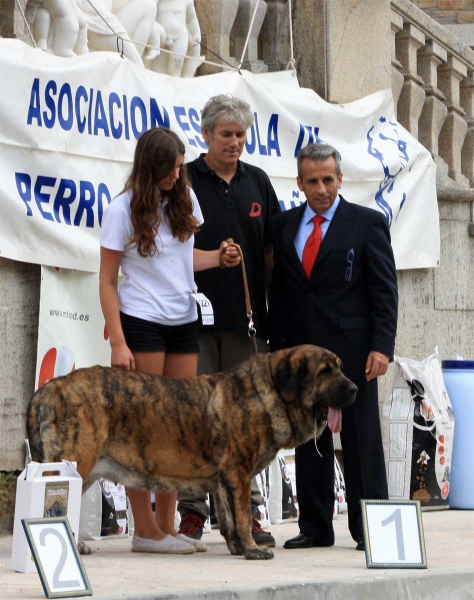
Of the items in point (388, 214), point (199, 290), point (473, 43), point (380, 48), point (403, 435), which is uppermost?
point (473, 43)

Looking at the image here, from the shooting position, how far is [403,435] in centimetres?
825

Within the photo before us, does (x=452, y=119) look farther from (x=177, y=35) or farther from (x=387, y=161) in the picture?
(x=177, y=35)

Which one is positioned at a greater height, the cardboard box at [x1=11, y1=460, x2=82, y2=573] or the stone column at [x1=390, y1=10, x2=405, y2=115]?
the stone column at [x1=390, y1=10, x2=405, y2=115]

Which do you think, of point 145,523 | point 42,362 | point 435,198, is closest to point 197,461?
point 145,523

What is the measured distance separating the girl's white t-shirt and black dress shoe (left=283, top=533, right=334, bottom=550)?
4.04 feet

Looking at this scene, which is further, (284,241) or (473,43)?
(473,43)

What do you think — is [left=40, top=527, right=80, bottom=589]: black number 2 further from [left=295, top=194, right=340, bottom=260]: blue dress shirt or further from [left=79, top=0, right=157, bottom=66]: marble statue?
[left=79, top=0, right=157, bottom=66]: marble statue

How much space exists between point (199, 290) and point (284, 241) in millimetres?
492

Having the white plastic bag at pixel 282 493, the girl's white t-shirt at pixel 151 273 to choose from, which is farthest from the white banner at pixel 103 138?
the white plastic bag at pixel 282 493

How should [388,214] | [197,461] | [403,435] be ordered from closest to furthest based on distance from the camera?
[197,461]
[403,435]
[388,214]

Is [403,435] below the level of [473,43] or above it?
below

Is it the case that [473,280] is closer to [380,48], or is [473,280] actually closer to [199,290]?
[380,48]

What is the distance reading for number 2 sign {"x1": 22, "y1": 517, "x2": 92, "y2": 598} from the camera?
4.25 m

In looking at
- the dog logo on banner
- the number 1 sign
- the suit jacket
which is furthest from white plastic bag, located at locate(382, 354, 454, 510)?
the number 1 sign
